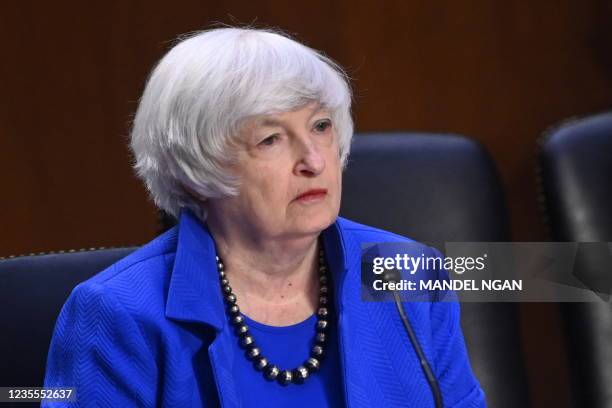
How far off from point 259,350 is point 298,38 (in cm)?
97

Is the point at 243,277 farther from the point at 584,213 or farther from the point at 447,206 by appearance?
the point at 584,213

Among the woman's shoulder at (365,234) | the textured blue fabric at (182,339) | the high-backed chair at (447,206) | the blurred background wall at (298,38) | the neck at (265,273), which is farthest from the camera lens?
the blurred background wall at (298,38)

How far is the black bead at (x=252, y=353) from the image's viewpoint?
5.02 feet

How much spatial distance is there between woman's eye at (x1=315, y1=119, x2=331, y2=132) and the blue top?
0.90 feet

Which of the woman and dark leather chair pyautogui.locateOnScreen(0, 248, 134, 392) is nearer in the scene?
the woman

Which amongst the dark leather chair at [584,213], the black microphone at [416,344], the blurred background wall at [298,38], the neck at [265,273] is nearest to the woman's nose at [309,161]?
the neck at [265,273]

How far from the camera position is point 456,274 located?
1897mm

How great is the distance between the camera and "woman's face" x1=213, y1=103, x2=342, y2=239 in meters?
1.51

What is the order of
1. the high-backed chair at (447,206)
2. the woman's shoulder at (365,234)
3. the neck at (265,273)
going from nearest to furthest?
the neck at (265,273) → the woman's shoulder at (365,234) → the high-backed chair at (447,206)

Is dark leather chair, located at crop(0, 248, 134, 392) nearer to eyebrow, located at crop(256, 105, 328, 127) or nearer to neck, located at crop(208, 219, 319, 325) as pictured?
neck, located at crop(208, 219, 319, 325)

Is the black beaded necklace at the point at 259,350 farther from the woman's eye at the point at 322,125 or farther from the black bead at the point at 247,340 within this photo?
the woman's eye at the point at 322,125

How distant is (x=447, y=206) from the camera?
193cm

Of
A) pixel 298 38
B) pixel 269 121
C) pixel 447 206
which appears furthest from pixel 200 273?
pixel 298 38

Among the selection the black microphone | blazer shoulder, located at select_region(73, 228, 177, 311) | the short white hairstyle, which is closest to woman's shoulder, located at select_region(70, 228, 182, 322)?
blazer shoulder, located at select_region(73, 228, 177, 311)
